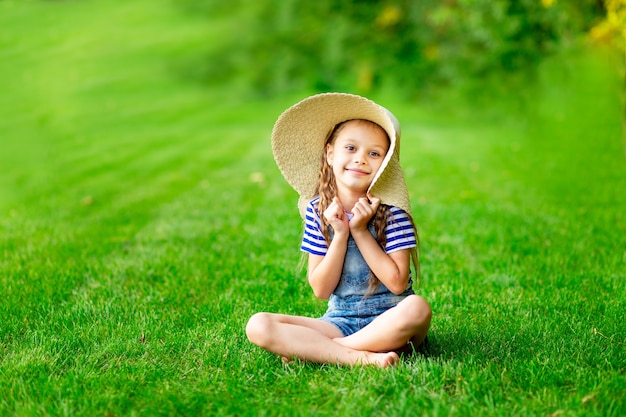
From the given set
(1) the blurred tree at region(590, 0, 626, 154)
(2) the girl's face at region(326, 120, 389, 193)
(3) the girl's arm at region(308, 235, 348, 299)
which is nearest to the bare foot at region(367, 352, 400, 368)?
(3) the girl's arm at region(308, 235, 348, 299)

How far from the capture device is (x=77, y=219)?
6234 millimetres

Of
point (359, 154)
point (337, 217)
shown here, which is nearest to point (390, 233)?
point (337, 217)

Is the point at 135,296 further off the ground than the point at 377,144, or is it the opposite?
the point at 377,144

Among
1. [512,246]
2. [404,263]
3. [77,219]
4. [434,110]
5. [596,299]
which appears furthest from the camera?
[434,110]

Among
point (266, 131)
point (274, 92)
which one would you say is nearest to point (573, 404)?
point (266, 131)

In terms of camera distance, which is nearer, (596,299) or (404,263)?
(404,263)

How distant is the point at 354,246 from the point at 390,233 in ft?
0.52

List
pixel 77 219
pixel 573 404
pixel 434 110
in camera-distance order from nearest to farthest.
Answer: pixel 573 404, pixel 77 219, pixel 434 110

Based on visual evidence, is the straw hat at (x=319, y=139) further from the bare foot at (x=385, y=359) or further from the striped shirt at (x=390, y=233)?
the bare foot at (x=385, y=359)

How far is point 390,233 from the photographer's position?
3205 mm

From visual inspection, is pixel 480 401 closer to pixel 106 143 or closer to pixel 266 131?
pixel 106 143

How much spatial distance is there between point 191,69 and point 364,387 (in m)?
24.2

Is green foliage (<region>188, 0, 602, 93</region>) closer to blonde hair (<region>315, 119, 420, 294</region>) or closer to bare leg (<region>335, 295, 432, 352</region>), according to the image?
blonde hair (<region>315, 119, 420, 294</region>)

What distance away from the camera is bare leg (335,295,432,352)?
3.01 meters
